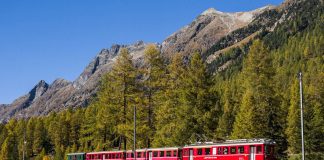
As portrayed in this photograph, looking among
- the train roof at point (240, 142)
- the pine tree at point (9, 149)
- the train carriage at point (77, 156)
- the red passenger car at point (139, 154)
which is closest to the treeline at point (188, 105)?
the red passenger car at point (139, 154)

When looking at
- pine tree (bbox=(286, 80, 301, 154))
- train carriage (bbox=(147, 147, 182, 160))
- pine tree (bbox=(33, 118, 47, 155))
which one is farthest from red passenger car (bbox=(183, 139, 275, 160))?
pine tree (bbox=(33, 118, 47, 155))

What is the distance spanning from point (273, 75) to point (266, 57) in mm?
2809

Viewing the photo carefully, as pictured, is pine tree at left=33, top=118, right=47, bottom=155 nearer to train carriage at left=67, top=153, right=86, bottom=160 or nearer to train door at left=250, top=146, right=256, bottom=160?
train carriage at left=67, top=153, right=86, bottom=160

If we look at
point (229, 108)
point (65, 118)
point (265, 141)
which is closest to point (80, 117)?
point (65, 118)

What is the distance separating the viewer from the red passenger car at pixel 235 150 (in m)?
45.1

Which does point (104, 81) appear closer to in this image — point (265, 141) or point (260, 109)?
point (260, 109)

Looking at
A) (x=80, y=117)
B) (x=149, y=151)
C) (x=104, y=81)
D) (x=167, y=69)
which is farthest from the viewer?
(x=80, y=117)

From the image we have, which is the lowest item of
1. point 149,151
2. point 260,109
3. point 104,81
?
point 149,151

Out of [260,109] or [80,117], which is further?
[80,117]

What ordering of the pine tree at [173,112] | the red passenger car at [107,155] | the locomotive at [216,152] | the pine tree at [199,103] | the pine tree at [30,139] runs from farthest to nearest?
the pine tree at [30,139]
the red passenger car at [107,155]
the pine tree at [173,112]
the pine tree at [199,103]
the locomotive at [216,152]

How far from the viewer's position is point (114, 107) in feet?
204

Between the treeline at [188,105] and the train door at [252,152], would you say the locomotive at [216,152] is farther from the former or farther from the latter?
the treeline at [188,105]

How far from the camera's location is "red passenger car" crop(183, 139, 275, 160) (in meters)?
45.1

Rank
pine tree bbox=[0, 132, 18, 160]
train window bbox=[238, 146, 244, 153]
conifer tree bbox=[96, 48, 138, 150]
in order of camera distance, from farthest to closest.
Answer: pine tree bbox=[0, 132, 18, 160] → conifer tree bbox=[96, 48, 138, 150] → train window bbox=[238, 146, 244, 153]
